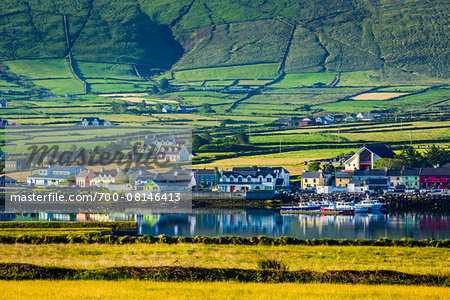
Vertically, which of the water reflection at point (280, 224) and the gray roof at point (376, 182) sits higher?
the gray roof at point (376, 182)

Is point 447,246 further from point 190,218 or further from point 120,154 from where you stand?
point 120,154

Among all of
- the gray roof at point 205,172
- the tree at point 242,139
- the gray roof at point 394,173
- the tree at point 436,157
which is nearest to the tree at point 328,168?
the gray roof at point 394,173

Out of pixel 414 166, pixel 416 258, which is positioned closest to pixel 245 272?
pixel 416 258

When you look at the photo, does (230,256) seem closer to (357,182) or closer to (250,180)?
(250,180)

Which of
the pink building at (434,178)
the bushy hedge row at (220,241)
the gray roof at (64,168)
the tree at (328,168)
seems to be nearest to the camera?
the bushy hedge row at (220,241)

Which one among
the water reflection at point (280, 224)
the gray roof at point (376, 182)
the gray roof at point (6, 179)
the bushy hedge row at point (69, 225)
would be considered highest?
the gray roof at point (6, 179)

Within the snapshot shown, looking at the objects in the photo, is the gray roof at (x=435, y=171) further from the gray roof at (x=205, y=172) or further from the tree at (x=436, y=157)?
the gray roof at (x=205, y=172)

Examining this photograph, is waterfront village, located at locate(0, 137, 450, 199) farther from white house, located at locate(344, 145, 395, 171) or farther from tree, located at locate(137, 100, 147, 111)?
tree, located at locate(137, 100, 147, 111)
